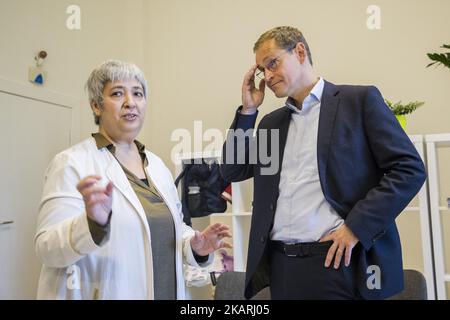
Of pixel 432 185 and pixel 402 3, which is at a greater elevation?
pixel 402 3

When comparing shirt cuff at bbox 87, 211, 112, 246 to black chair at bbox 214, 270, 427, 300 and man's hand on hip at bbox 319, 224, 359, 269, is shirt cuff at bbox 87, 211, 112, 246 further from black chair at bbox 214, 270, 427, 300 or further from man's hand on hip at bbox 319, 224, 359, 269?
black chair at bbox 214, 270, 427, 300

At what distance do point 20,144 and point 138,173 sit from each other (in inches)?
71.1

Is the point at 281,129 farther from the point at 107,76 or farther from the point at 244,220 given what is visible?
the point at 244,220

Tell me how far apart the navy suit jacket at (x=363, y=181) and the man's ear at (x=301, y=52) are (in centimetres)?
11

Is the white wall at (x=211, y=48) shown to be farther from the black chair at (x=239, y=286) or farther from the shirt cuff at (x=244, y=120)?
the shirt cuff at (x=244, y=120)

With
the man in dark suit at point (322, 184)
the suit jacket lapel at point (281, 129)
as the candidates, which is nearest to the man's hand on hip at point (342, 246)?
the man in dark suit at point (322, 184)

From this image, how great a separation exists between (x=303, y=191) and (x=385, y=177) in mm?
190

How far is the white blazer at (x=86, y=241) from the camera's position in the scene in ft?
1.84

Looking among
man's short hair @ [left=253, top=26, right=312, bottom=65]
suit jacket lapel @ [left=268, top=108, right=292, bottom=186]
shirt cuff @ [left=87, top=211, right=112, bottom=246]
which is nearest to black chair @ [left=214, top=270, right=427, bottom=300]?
suit jacket lapel @ [left=268, top=108, right=292, bottom=186]

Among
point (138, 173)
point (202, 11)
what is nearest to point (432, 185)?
point (138, 173)

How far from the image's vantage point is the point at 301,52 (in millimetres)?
1077

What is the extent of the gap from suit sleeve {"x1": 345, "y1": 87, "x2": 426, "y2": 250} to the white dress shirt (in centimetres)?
8
